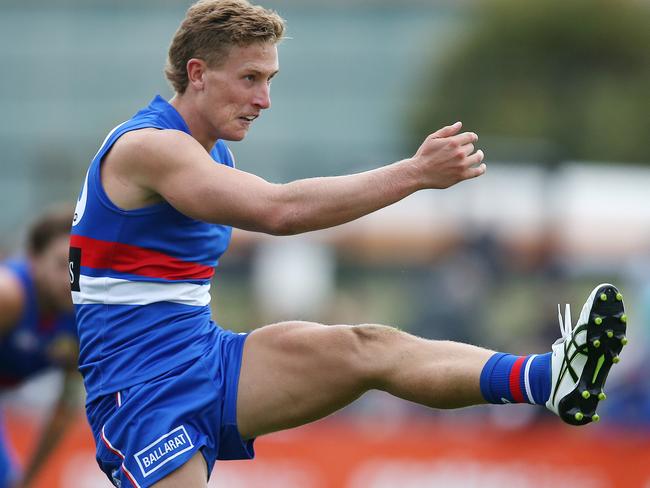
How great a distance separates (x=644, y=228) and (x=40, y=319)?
12.5 m

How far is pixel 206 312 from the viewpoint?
18.5ft

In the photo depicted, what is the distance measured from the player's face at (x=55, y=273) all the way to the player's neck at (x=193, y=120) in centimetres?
224

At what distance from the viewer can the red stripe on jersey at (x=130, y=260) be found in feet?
17.6

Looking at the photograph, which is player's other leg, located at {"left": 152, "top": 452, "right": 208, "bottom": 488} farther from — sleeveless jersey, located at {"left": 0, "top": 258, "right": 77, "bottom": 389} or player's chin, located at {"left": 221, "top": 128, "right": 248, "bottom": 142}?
sleeveless jersey, located at {"left": 0, "top": 258, "right": 77, "bottom": 389}

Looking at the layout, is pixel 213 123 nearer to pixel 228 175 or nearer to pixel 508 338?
pixel 228 175

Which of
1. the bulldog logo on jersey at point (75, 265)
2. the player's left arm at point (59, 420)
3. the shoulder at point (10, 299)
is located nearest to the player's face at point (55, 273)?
the shoulder at point (10, 299)

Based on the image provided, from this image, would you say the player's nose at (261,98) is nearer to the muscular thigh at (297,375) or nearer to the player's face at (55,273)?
the muscular thigh at (297,375)

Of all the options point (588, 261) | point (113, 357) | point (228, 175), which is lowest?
point (588, 261)

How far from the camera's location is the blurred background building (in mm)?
11781

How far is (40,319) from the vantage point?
25.3 ft

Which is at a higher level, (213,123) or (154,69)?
(213,123)

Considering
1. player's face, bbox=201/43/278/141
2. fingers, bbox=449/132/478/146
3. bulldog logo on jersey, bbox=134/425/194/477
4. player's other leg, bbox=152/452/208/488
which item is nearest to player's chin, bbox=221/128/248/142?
player's face, bbox=201/43/278/141

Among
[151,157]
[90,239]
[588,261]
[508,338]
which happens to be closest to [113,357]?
[90,239]

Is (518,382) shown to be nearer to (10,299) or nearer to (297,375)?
(297,375)
